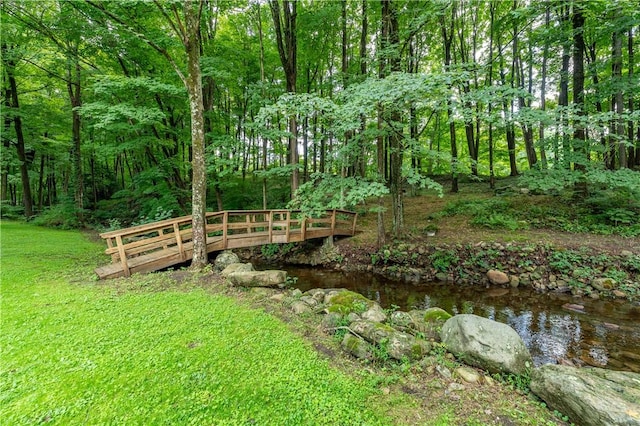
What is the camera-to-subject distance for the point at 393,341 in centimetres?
321

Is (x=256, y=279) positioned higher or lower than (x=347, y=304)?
higher

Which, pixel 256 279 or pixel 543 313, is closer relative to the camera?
pixel 256 279

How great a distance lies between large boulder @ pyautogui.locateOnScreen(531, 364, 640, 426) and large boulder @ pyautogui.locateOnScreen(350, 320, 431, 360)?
1.13 meters

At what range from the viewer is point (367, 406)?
7.68 feet

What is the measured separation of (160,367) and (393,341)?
260 cm

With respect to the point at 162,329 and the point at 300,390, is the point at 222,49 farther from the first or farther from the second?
the point at 300,390

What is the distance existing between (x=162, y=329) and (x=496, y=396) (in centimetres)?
396

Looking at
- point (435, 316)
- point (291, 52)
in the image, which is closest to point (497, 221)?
point (435, 316)

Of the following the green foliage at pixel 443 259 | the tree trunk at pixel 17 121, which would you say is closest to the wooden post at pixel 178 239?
the green foliage at pixel 443 259

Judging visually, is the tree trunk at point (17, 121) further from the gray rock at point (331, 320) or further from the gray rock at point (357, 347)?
A: the gray rock at point (357, 347)

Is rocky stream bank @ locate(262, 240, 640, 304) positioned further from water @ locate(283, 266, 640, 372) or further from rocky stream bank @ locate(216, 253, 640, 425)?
rocky stream bank @ locate(216, 253, 640, 425)

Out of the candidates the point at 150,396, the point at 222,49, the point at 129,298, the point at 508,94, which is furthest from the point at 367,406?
the point at 222,49

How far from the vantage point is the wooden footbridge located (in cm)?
581

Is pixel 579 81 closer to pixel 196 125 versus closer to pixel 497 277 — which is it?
pixel 497 277
